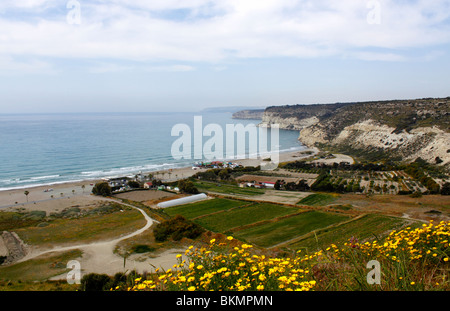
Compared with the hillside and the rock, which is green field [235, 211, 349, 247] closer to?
the rock

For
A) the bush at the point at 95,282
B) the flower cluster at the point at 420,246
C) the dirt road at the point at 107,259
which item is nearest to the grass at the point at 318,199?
the dirt road at the point at 107,259

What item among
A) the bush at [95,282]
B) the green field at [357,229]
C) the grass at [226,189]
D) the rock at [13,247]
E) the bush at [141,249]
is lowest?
the grass at [226,189]

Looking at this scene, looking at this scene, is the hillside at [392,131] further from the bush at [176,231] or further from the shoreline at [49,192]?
the bush at [176,231]

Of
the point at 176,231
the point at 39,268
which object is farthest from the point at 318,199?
the point at 39,268

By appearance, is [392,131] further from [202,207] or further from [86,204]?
[86,204]
